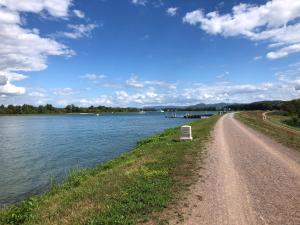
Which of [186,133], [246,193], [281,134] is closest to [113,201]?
[246,193]

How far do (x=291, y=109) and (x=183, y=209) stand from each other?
112 metres

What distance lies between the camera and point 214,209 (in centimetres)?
937

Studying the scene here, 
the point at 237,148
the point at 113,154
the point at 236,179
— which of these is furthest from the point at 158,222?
the point at 113,154

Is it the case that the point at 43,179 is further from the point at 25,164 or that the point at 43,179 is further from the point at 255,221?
the point at 255,221

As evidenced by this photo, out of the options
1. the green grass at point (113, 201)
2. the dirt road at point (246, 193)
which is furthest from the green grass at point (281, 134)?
the green grass at point (113, 201)

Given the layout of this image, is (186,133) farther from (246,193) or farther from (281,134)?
(246,193)

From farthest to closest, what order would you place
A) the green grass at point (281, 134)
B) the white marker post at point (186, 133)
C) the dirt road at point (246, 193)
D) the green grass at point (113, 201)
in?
the white marker post at point (186, 133) < the green grass at point (281, 134) < the green grass at point (113, 201) < the dirt road at point (246, 193)

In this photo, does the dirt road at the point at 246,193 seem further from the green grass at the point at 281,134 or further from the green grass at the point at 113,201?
the green grass at the point at 281,134

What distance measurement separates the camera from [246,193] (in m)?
10.9

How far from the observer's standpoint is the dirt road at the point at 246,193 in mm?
8711

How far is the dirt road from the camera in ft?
28.6

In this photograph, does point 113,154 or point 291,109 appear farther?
point 291,109

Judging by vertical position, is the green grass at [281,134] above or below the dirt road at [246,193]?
below

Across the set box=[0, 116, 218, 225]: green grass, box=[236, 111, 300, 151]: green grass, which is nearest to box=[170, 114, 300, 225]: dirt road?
box=[0, 116, 218, 225]: green grass
